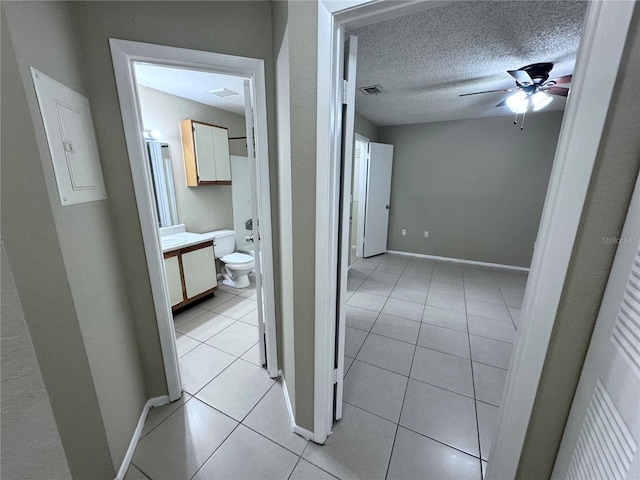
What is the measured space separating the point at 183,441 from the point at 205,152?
2785mm

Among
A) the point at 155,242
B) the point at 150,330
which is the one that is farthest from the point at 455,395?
the point at 155,242

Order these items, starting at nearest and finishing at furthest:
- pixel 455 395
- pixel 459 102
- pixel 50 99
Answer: pixel 50 99 < pixel 455 395 < pixel 459 102

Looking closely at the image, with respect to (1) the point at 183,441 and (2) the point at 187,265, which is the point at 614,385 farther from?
(2) the point at 187,265

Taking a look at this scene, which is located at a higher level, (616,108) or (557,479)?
(616,108)

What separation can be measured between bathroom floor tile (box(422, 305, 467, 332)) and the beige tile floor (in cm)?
1

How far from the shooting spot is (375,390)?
1.76m

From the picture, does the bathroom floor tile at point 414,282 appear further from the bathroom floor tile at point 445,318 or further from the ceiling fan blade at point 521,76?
the ceiling fan blade at point 521,76

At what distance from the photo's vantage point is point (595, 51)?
25.5 inches

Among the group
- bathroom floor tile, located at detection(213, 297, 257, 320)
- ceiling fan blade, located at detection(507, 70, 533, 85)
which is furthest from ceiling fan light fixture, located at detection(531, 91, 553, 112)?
bathroom floor tile, located at detection(213, 297, 257, 320)

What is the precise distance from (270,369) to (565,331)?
1.66 meters

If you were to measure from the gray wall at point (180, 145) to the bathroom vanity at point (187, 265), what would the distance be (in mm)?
286

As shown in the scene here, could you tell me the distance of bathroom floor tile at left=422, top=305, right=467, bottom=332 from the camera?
8.28 feet

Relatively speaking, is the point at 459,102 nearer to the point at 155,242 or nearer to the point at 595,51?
the point at 595,51

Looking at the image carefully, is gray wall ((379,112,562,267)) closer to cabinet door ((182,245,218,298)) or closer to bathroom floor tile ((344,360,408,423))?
bathroom floor tile ((344,360,408,423))
